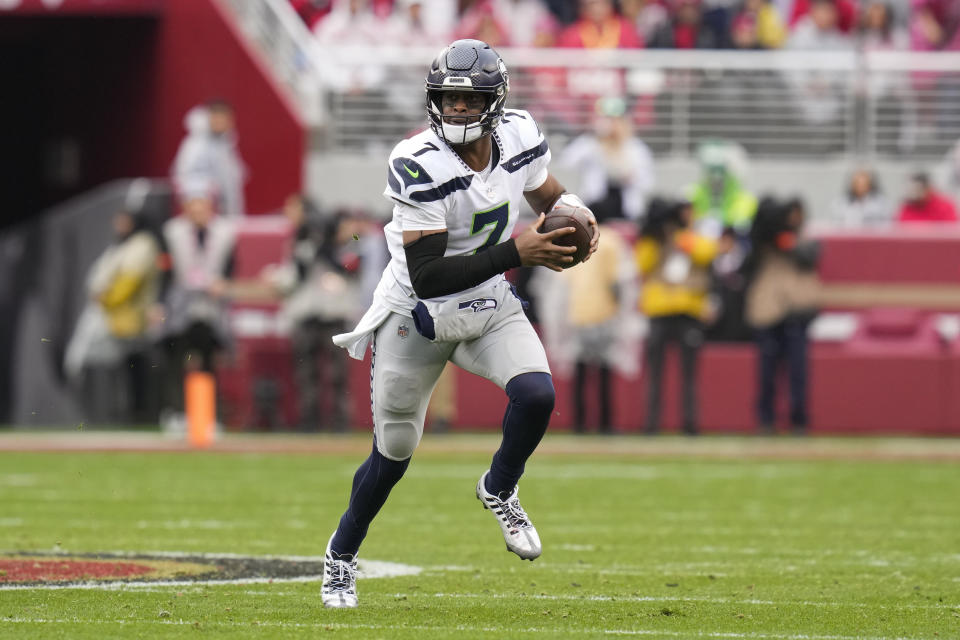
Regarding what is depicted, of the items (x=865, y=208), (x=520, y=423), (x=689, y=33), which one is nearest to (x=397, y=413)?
(x=520, y=423)

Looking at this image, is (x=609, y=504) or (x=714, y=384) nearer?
(x=609, y=504)

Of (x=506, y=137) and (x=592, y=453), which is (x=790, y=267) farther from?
(x=506, y=137)

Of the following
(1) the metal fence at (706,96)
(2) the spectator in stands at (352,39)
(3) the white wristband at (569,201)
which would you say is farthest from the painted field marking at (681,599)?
(2) the spectator in stands at (352,39)

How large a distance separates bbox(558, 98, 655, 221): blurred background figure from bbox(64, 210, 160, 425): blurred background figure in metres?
3.85

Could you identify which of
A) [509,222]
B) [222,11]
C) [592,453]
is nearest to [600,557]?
[509,222]

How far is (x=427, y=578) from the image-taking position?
24.8ft

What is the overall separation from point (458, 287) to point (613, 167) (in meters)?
10.4

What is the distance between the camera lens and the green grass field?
247 inches

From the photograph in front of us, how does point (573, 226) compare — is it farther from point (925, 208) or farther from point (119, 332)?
point (925, 208)

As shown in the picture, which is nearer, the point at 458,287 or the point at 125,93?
the point at 458,287

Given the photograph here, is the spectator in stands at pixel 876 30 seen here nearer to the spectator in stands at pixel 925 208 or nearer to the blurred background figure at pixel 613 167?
the spectator in stands at pixel 925 208

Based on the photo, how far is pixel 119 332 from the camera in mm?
16375

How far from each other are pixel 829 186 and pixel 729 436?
335 cm

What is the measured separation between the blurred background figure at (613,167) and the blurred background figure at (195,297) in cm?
321
